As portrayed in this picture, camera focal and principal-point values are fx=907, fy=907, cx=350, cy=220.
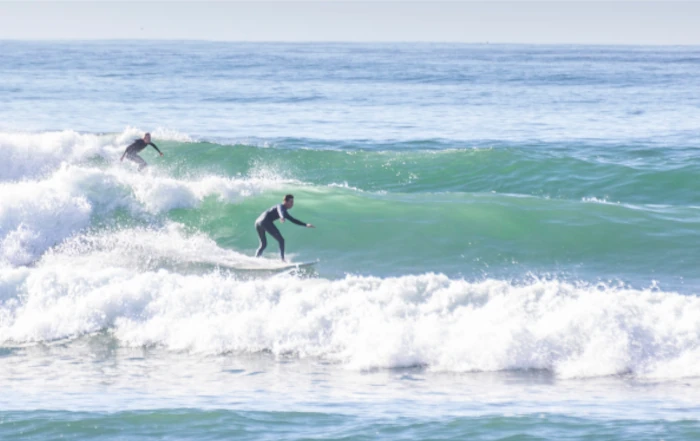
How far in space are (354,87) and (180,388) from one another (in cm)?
4959

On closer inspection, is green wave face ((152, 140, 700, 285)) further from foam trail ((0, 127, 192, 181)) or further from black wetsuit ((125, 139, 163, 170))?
foam trail ((0, 127, 192, 181))

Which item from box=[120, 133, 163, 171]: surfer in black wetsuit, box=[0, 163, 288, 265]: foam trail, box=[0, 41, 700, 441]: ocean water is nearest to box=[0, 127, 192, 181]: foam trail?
box=[0, 41, 700, 441]: ocean water

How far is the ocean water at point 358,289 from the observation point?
9.34 m

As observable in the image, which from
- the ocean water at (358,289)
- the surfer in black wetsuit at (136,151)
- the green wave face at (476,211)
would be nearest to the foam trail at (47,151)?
the ocean water at (358,289)

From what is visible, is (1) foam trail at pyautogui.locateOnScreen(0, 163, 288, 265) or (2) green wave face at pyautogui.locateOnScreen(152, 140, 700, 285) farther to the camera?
(1) foam trail at pyautogui.locateOnScreen(0, 163, 288, 265)

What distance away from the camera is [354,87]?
194 ft

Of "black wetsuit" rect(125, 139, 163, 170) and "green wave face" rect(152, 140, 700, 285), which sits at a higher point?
"black wetsuit" rect(125, 139, 163, 170)

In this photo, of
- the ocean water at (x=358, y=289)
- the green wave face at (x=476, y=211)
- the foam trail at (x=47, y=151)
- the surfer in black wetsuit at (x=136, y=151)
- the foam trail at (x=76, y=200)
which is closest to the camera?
the ocean water at (x=358, y=289)

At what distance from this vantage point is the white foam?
38.8ft

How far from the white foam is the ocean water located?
0.12ft

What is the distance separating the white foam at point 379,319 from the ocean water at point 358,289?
0.12 feet

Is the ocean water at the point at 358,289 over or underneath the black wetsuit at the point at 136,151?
underneath

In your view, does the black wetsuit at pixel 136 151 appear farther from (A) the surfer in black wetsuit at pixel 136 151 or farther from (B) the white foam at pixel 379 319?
(B) the white foam at pixel 379 319

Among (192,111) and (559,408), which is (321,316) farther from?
(192,111)
